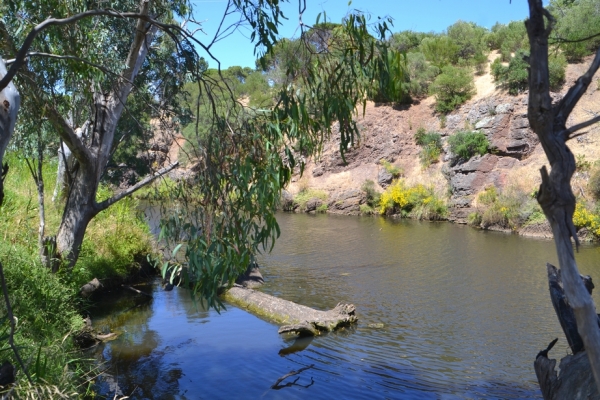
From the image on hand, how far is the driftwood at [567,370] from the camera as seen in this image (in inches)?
128

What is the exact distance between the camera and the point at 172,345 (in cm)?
702

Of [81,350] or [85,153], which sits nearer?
[81,350]

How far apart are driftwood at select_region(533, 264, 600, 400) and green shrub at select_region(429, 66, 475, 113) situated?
22.4m

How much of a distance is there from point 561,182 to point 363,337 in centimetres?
536

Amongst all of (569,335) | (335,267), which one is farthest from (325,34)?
(335,267)

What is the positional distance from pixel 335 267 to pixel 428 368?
5.46 m

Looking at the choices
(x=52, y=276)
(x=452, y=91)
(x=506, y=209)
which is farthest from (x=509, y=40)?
(x=52, y=276)

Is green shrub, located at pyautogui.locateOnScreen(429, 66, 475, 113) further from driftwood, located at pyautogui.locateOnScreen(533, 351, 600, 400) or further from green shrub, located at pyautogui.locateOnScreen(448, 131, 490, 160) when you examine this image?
driftwood, located at pyautogui.locateOnScreen(533, 351, 600, 400)

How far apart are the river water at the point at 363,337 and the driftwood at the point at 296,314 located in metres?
0.15

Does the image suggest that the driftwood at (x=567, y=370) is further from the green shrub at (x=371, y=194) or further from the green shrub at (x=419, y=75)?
the green shrub at (x=419, y=75)

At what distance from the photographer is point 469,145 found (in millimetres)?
21469

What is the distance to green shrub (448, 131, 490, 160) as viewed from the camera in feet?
69.6

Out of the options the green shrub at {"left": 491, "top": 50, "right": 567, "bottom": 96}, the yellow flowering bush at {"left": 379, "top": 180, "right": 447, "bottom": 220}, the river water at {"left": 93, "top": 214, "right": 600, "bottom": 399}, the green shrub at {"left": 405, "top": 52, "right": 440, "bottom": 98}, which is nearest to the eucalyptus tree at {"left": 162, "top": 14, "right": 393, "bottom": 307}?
the river water at {"left": 93, "top": 214, "right": 600, "bottom": 399}

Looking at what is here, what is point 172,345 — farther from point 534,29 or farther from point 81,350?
point 534,29
